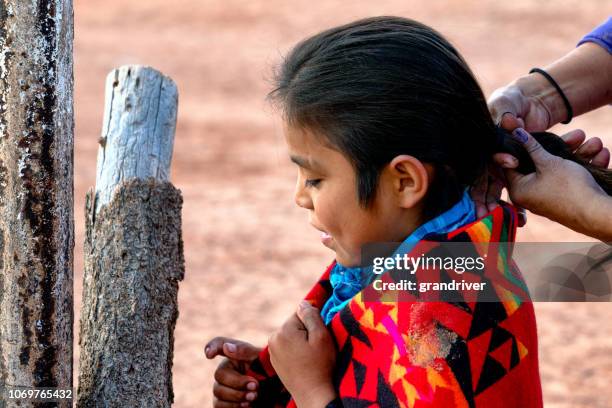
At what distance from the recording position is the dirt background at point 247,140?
20.9 feet

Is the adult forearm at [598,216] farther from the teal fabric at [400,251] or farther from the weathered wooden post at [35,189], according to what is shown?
the weathered wooden post at [35,189]

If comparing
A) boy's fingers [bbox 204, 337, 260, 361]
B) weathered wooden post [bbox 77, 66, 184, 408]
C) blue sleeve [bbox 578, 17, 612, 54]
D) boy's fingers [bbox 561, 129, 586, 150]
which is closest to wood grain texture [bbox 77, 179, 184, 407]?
weathered wooden post [bbox 77, 66, 184, 408]

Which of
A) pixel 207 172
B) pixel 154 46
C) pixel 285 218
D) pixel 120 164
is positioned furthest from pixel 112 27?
pixel 120 164

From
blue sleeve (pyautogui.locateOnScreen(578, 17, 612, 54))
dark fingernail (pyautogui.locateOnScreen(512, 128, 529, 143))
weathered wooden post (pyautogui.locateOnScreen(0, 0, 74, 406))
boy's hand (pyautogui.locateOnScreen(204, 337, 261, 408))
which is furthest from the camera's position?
blue sleeve (pyautogui.locateOnScreen(578, 17, 612, 54))

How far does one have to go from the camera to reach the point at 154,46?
14914 millimetres

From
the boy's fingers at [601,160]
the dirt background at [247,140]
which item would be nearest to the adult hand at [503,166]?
the boy's fingers at [601,160]

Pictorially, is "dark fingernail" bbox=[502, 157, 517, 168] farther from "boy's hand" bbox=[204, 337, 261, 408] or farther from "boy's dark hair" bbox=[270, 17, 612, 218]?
"boy's hand" bbox=[204, 337, 261, 408]

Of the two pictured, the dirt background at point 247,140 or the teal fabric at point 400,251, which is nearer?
the teal fabric at point 400,251

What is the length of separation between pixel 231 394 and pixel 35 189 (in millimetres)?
811

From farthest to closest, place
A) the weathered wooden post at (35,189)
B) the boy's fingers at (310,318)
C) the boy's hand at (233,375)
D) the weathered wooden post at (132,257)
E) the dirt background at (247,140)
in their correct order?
the dirt background at (247,140)
the boy's hand at (233,375)
the weathered wooden post at (132,257)
the boy's fingers at (310,318)
the weathered wooden post at (35,189)

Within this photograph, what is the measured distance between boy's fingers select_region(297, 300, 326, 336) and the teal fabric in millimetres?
68

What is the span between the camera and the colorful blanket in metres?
1.86

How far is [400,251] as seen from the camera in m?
2.04

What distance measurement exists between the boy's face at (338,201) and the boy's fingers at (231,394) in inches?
21.2
